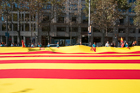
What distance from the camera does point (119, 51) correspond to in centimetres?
1048

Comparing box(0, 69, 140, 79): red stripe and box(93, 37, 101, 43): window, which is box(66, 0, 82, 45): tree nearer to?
box(93, 37, 101, 43): window

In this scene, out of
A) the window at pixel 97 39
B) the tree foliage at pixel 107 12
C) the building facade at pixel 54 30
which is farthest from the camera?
the window at pixel 97 39
